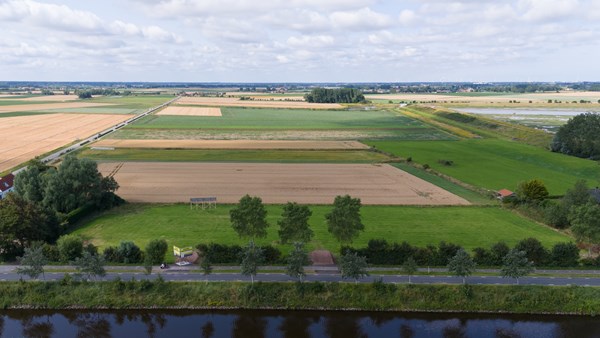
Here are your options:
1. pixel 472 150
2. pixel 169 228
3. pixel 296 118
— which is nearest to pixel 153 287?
pixel 169 228

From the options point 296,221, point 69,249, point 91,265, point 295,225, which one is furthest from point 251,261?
point 69,249

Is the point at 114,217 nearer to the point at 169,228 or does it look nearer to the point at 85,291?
the point at 169,228

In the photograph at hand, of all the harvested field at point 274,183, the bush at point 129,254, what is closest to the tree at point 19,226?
the bush at point 129,254

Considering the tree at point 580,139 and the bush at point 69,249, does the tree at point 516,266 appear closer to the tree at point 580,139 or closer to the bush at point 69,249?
the bush at point 69,249

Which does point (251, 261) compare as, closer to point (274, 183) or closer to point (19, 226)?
point (19, 226)

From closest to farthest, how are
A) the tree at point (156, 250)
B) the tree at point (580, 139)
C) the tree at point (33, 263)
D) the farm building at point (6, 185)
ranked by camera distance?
1. the tree at point (33, 263)
2. the tree at point (156, 250)
3. the farm building at point (6, 185)
4. the tree at point (580, 139)

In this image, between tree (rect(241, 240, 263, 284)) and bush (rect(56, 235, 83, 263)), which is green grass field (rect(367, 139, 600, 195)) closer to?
tree (rect(241, 240, 263, 284))
